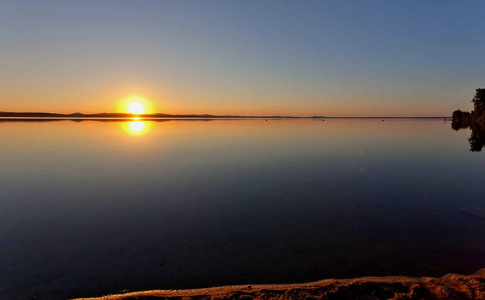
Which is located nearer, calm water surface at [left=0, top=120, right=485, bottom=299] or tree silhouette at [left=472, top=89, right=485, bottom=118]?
calm water surface at [left=0, top=120, right=485, bottom=299]

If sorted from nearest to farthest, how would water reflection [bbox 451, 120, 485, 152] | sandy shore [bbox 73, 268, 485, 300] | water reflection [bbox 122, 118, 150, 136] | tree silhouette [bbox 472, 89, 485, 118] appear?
sandy shore [bbox 73, 268, 485, 300]
water reflection [bbox 451, 120, 485, 152]
water reflection [bbox 122, 118, 150, 136]
tree silhouette [bbox 472, 89, 485, 118]

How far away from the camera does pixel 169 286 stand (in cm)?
689

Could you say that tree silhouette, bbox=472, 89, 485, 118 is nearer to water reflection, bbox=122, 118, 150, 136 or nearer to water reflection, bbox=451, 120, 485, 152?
water reflection, bbox=451, 120, 485, 152

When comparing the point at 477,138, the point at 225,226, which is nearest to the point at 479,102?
the point at 477,138

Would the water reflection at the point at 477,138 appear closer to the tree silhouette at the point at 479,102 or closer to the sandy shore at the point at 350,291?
the tree silhouette at the point at 479,102

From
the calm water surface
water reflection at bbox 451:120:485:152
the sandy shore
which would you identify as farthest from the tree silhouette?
the sandy shore

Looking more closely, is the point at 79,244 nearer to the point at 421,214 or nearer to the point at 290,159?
the point at 421,214

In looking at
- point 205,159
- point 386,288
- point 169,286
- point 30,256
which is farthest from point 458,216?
point 205,159

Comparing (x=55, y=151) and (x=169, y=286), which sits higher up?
(x=55, y=151)

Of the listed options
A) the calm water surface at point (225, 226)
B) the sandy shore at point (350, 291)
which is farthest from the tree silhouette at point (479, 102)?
the sandy shore at point (350, 291)

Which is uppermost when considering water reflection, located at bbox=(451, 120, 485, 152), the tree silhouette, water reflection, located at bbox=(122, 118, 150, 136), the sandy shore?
the tree silhouette

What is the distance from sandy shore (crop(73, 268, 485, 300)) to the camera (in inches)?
241

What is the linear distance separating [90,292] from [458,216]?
1398cm

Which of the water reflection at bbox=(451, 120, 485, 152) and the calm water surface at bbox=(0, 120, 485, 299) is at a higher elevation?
the water reflection at bbox=(451, 120, 485, 152)
